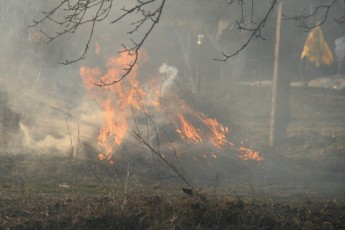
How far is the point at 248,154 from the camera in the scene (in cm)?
1625

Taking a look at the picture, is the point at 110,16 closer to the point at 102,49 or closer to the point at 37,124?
the point at 102,49

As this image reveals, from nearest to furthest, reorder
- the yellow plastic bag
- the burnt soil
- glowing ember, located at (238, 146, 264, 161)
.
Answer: the burnt soil, glowing ember, located at (238, 146, 264, 161), the yellow plastic bag

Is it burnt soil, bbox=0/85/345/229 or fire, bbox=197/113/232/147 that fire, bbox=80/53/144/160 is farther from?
fire, bbox=197/113/232/147

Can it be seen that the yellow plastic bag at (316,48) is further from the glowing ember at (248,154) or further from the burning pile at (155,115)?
the glowing ember at (248,154)

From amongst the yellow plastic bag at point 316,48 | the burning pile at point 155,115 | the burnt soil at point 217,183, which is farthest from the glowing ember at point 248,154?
the yellow plastic bag at point 316,48

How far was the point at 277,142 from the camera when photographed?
1834cm

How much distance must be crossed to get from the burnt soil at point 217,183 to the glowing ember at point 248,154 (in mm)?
287

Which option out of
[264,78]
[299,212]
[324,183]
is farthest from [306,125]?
[299,212]

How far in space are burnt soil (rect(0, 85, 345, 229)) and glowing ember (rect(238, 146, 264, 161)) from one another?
287 millimetres

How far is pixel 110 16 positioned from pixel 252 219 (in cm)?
1894

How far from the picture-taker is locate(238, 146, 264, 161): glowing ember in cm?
1600

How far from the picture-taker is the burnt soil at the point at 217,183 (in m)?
6.66

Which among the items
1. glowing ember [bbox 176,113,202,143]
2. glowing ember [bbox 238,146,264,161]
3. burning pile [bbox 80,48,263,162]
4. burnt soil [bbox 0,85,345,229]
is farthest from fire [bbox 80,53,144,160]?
glowing ember [bbox 238,146,264,161]

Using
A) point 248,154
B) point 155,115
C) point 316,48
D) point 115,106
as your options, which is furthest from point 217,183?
point 316,48
